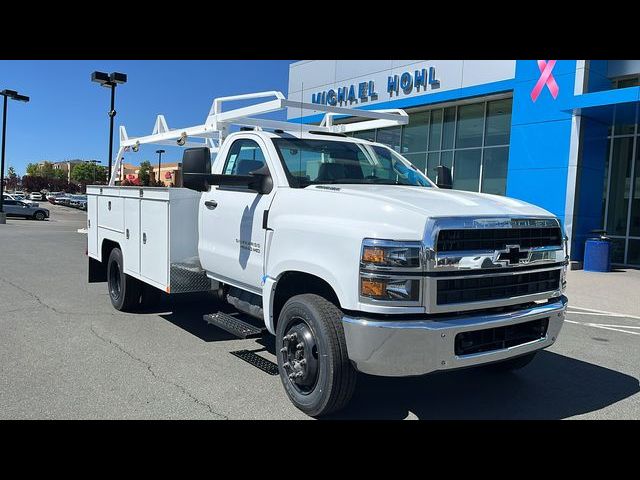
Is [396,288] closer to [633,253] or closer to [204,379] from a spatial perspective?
[204,379]

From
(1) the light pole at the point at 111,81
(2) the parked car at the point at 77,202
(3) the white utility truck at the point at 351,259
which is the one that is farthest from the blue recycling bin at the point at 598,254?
(2) the parked car at the point at 77,202

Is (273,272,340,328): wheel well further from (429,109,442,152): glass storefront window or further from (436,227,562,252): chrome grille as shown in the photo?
(429,109,442,152): glass storefront window

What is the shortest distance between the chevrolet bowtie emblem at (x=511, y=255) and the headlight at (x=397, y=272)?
0.68 metres

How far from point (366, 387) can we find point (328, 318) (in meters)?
1.28

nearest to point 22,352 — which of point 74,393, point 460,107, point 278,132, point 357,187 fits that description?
point 74,393

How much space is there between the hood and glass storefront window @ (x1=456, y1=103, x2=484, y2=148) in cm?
1510

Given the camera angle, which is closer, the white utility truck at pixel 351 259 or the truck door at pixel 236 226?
the white utility truck at pixel 351 259

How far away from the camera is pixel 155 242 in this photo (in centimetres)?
614

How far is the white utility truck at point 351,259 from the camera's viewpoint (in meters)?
3.56

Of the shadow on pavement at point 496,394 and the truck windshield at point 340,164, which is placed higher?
the truck windshield at point 340,164

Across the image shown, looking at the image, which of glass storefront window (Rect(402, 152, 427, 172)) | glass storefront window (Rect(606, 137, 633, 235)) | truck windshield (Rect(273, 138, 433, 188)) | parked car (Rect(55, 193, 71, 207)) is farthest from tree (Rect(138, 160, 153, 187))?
parked car (Rect(55, 193, 71, 207))

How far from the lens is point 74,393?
4.44m

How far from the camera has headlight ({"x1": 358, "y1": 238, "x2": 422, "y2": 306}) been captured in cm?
354

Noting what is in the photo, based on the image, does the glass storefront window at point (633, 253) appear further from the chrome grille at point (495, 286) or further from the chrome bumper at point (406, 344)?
the chrome bumper at point (406, 344)
